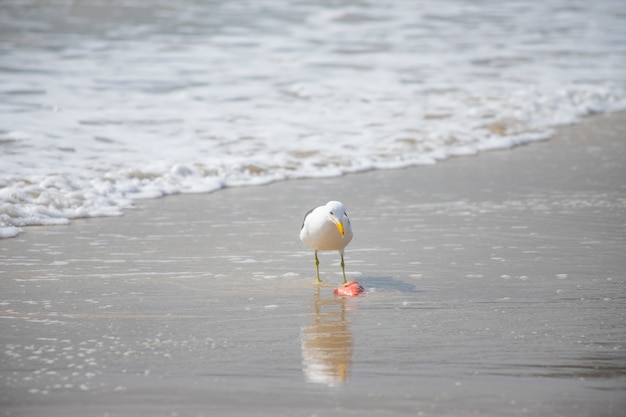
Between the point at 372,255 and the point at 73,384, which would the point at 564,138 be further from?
the point at 73,384

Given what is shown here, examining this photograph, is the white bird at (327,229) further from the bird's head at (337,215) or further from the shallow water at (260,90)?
the shallow water at (260,90)

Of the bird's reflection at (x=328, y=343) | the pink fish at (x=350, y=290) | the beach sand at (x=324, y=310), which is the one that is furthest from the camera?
the pink fish at (x=350, y=290)

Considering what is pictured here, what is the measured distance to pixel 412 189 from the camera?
897 centimetres

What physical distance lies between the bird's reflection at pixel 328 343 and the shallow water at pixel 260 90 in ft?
10.4

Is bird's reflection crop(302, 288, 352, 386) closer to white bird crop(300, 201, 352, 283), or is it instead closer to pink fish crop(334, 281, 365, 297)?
pink fish crop(334, 281, 365, 297)

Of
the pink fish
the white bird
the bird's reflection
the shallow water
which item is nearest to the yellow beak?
the white bird

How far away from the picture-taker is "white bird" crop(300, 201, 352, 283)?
5.55 metres

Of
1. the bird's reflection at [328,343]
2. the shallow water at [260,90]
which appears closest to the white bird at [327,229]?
the bird's reflection at [328,343]

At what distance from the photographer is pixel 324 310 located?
5.03 meters

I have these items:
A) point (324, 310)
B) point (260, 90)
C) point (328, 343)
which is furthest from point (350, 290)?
point (260, 90)

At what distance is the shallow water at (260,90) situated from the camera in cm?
991

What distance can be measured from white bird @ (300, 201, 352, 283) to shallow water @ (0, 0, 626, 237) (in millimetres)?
2721

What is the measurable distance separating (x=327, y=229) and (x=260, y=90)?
1009 centimetres

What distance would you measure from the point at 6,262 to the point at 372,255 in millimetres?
2528
